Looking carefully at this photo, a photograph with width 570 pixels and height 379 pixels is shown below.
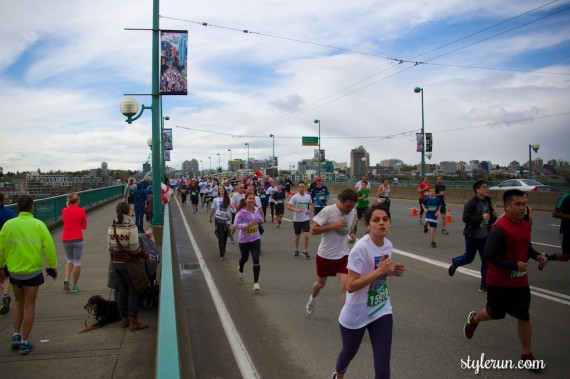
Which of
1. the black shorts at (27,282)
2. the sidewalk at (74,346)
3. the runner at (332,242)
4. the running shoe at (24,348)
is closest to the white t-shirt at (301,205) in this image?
the runner at (332,242)

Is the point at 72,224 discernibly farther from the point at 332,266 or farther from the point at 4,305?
the point at 332,266

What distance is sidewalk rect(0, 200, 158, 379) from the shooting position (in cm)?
475

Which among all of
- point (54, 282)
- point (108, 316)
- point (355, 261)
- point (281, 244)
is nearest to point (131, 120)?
point (54, 282)

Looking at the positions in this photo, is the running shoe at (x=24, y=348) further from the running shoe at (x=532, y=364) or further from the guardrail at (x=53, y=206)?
the guardrail at (x=53, y=206)

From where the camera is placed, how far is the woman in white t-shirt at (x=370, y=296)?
146 inches

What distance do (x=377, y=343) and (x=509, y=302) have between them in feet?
6.20

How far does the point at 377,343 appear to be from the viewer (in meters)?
3.68

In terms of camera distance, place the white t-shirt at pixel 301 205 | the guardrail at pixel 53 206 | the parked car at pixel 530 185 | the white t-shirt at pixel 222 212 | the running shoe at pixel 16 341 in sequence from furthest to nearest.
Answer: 1. the parked car at pixel 530 185
2. the guardrail at pixel 53 206
3. the white t-shirt at pixel 222 212
4. the white t-shirt at pixel 301 205
5. the running shoe at pixel 16 341

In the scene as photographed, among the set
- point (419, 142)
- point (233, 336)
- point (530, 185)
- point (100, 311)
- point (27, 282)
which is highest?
point (419, 142)

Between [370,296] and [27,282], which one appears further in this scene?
[27,282]

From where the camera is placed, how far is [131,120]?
1140 centimetres

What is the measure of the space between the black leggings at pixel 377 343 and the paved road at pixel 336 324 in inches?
32.6

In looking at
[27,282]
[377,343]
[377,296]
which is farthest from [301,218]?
[377,343]

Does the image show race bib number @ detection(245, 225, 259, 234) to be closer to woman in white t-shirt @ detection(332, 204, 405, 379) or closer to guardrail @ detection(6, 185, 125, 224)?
woman in white t-shirt @ detection(332, 204, 405, 379)
